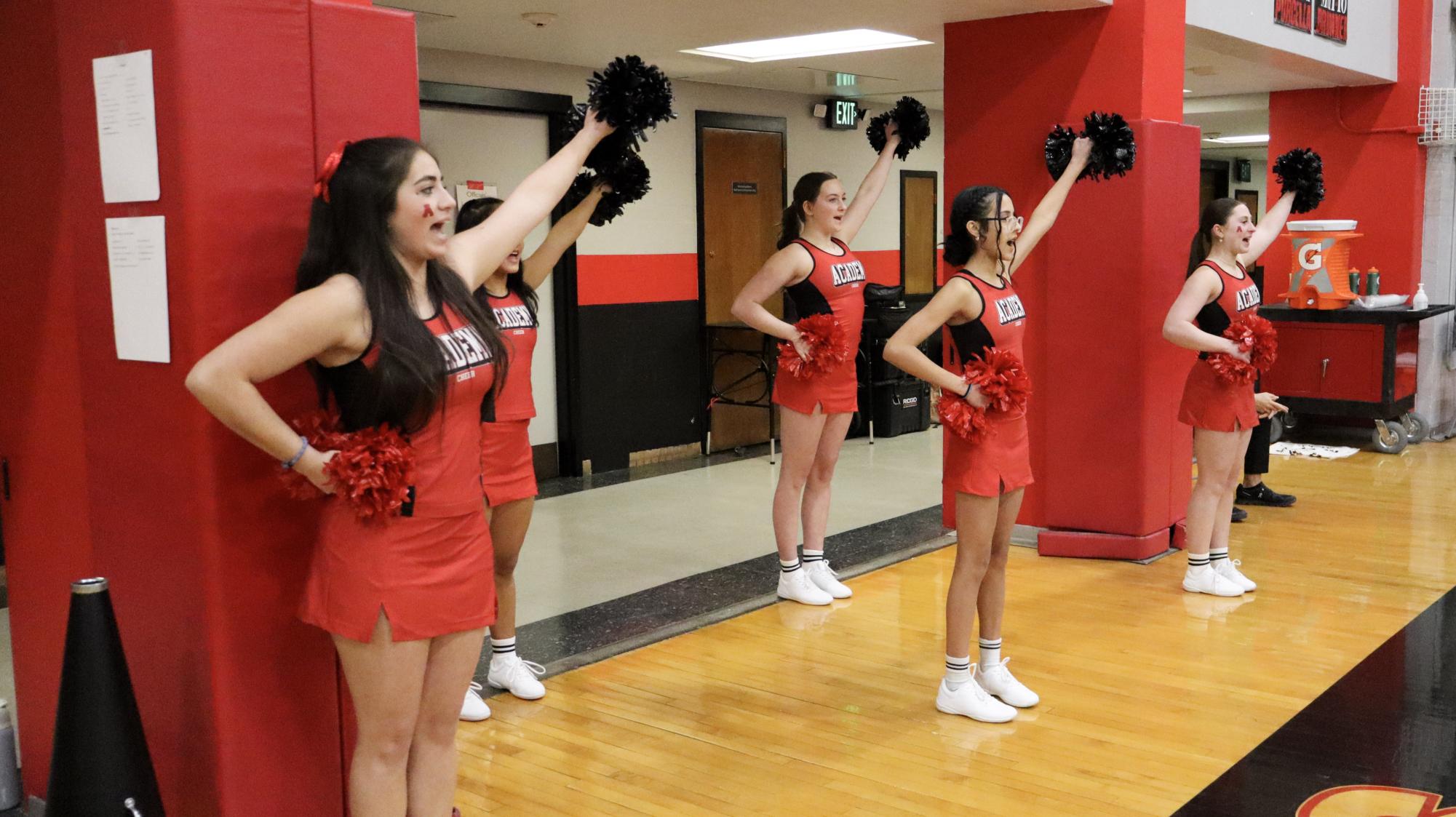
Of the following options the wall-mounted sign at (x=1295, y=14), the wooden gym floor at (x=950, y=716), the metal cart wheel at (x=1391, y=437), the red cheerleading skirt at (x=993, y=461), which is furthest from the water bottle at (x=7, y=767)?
the metal cart wheel at (x=1391, y=437)

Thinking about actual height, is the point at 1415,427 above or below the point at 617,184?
below

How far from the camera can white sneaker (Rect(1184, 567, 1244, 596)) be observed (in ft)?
17.1

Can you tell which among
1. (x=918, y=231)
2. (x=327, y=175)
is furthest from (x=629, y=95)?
(x=918, y=231)

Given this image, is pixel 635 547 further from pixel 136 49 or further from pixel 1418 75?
pixel 1418 75

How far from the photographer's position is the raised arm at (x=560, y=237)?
10.9 feet

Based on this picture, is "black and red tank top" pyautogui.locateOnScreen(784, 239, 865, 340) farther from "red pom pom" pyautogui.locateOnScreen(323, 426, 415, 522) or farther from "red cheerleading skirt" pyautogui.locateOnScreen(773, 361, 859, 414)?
"red pom pom" pyautogui.locateOnScreen(323, 426, 415, 522)

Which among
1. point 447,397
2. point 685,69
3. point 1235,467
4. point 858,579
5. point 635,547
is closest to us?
point 447,397

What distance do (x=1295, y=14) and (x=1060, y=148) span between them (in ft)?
11.9

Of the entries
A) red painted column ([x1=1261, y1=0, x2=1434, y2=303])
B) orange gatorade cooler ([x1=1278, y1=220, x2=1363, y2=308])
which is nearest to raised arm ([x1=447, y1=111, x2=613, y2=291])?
orange gatorade cooler ([x1=1278, y1=220, x2=1363, y2=308])

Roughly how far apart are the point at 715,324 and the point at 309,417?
22.1 feet

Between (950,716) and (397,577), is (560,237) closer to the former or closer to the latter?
(397,577)

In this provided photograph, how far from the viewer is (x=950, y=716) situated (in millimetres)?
3982

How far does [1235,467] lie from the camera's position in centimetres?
518

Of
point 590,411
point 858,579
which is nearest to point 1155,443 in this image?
point 858,579
